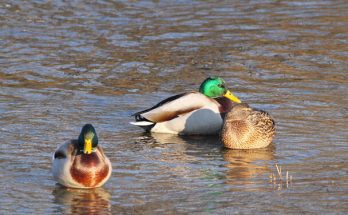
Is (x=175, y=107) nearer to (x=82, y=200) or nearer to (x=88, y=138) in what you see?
(x=88, y=138)

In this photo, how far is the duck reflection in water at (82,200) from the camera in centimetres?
797

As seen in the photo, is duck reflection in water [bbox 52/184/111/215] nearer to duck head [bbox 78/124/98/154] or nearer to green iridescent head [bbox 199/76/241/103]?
duck head [bbox 78/124/98/154]

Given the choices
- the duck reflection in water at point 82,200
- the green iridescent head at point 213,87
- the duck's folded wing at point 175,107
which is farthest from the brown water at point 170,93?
the green iridescent head at point 213,87

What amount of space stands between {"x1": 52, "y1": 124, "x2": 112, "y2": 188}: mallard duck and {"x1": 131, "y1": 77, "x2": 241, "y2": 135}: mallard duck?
2.48 metres

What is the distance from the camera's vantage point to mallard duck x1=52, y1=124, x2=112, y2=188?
8.45 metres

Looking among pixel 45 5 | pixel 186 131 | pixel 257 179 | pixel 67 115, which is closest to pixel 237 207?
pixel 257 179

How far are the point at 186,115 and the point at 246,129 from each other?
102 centimetres

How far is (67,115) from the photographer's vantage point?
38.0 feet

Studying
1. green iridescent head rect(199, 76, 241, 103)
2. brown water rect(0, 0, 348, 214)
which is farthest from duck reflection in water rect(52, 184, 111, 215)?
green iridescent head rect(199, 76, 241, 103)

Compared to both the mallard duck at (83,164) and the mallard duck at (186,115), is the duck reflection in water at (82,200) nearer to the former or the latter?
the mallard duck at (83,164)

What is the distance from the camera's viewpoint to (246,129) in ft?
34.0

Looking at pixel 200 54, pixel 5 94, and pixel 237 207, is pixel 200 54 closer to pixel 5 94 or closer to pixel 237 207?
pixel 5 94

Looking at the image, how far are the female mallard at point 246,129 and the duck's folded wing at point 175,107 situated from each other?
0.70m

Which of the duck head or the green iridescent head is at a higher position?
the green iridescent head
